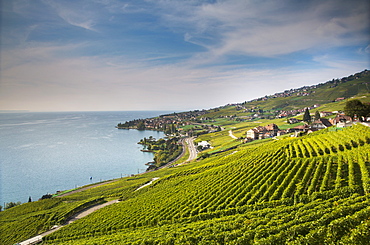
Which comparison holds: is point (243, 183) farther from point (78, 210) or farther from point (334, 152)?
point (78, 210)

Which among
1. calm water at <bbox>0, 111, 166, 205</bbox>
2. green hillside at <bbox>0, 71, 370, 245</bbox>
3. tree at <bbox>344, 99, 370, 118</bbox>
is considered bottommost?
calm water at <bbox>0, 111, 166, 205</bbox>

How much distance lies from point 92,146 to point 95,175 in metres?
46.9

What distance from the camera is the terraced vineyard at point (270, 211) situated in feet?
34.3

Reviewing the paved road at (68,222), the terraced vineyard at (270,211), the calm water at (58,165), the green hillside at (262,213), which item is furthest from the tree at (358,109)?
the calm water at (58,165)

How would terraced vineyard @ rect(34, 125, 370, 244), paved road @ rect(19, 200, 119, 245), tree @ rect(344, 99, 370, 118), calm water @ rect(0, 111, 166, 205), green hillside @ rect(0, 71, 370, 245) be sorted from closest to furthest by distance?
terraced vineyard @ rect(34, 125, 370, 244)
green hillside @ rect(0, 71, 370, 245)
paved road @ rect(19, 200, 119, 245)
tree @ rect(344, 99, 370, 118)
calm water @ rect(0, 111, 166, 205)

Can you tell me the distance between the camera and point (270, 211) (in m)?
14.8

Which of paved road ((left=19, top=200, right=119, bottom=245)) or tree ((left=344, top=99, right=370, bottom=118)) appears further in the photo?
tree ((left=344, top=99, right=370, bottom=118))

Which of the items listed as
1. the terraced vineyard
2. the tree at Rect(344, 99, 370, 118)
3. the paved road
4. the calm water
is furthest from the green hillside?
the calm water

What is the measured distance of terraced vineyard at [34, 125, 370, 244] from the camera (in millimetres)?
10445

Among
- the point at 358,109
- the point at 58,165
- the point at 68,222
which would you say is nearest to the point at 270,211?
the point at 68,222

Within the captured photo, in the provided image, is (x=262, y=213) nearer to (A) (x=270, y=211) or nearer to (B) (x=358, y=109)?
Answer: (A) (x=270, y=211)

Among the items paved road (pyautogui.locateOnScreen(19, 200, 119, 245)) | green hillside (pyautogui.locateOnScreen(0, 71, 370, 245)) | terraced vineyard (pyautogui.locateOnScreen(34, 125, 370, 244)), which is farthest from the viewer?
paved road (pyautogui.locateOnScreen(19, 200, 119, 245))

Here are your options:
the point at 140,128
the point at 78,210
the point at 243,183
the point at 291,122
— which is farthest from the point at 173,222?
the point at 140,128

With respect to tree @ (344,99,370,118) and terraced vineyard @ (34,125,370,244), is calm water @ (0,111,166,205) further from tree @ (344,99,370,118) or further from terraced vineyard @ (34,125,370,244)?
tree @ (344,99,370,118)
